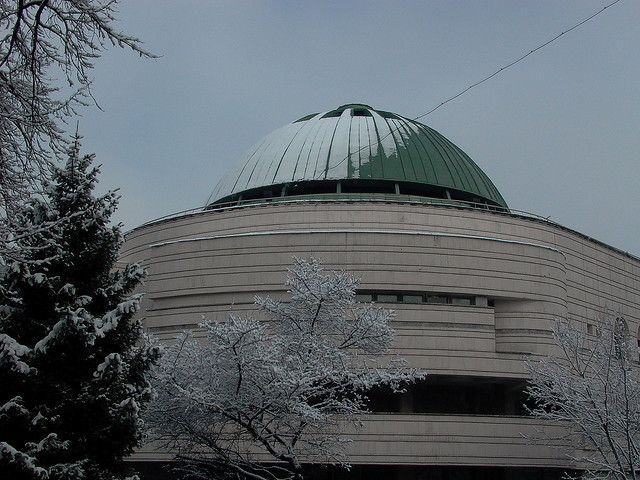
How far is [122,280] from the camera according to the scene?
784 inches

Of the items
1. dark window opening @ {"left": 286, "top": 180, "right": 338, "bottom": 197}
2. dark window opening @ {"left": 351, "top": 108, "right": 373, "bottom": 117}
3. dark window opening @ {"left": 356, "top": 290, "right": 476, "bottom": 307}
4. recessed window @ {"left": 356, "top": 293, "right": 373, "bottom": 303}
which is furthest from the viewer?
dark window opening @ {"left": 351, "top": 108, "right": 373, "bottom": 117}

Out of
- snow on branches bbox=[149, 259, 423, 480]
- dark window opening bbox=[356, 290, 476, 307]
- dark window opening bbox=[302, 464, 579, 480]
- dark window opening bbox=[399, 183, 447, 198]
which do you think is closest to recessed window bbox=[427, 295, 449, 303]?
dark window opening bbox=[356, 290, 476, 307]

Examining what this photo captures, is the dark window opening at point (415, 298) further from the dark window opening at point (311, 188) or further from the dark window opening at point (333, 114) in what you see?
the dark window opening at point (333, 114)

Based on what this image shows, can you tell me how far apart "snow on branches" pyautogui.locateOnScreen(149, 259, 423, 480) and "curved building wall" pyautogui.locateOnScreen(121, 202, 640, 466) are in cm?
938

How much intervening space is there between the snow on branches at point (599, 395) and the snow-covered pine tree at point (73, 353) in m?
11.4

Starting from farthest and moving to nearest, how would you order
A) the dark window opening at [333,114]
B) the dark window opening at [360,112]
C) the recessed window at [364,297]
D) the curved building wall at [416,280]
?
the dark window opening at [333,114], the dark window opening at [360,112], the recessed window at [364,297], the curved building wall at [416,280]

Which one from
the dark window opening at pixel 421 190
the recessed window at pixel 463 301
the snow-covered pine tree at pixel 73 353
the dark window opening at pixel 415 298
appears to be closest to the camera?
the snow-covered pine tree at pixel 73 353

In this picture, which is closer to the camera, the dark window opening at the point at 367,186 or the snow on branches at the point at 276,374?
the snow on branches at the point at 276,374

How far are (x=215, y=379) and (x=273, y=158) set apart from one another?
76.8 feet

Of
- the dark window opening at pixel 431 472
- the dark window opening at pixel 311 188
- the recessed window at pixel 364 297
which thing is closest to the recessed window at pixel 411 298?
the recessed window at pixel 364 297

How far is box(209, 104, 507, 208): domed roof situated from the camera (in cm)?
4238

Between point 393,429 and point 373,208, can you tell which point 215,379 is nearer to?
point 393,429

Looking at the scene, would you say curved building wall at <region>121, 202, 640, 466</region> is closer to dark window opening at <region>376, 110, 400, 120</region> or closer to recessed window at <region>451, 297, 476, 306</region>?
recessed window at <region>451, 297, 476, 306</region>

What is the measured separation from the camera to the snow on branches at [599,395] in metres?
23.8
